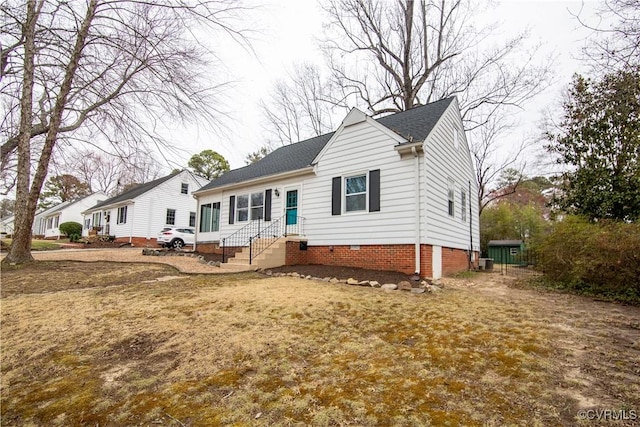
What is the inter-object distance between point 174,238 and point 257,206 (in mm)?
8420

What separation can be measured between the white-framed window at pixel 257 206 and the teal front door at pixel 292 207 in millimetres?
1533

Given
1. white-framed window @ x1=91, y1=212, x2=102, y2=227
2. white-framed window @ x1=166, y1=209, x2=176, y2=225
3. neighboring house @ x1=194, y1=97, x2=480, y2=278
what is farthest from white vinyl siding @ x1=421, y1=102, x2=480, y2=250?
white-framed window @ x1=91, y1=212, x2=102, y2=227

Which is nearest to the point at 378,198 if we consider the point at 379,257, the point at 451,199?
the point at 379,257

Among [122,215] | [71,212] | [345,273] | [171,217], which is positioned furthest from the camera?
[71,212]

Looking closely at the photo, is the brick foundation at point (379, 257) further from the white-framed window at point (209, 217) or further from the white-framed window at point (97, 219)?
the white-framed window at point (97, 219)

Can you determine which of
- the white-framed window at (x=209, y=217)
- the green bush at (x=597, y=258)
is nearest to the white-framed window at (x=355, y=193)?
the green bush at (x=597, y=258)

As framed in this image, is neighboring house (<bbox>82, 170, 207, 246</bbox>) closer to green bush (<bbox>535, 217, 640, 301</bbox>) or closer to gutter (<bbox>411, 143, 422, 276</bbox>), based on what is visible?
gutter (<bbox>411, 143, 422, 276</bbox>)

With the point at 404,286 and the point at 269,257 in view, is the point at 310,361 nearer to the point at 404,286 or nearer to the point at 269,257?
the point at 404,286

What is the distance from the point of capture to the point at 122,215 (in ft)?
81.4

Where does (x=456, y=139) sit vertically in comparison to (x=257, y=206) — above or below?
above

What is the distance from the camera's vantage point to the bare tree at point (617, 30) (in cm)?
443

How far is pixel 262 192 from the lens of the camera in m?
13.1

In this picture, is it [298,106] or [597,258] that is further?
[298,106]

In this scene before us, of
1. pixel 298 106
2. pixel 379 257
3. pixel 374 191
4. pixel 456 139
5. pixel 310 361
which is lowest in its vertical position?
pixel 310 361
